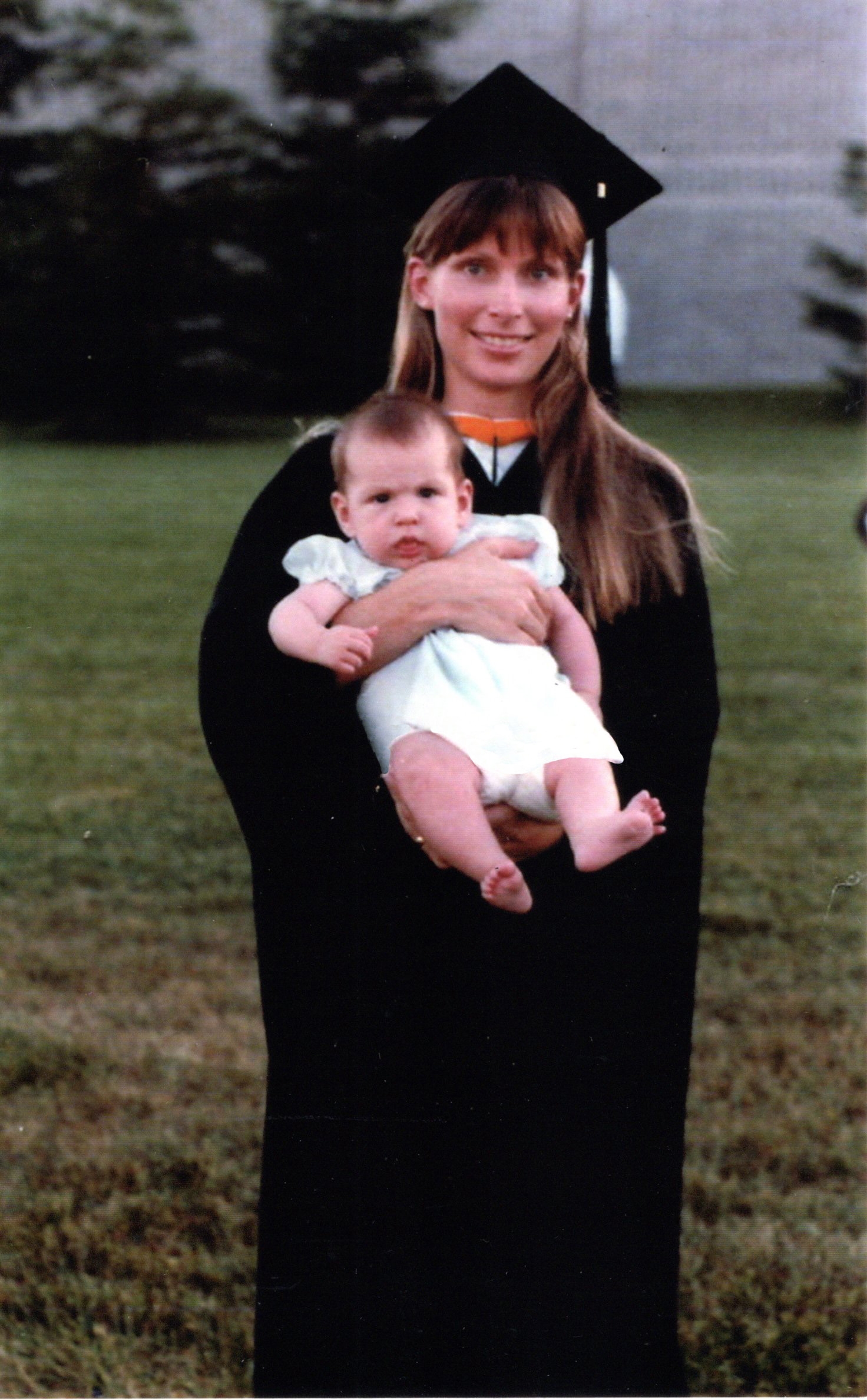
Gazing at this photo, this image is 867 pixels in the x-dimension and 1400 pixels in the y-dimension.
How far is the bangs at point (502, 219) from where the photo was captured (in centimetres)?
256

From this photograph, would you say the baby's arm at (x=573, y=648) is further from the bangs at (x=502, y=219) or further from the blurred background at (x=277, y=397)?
the bangs at (x=502, y=219)

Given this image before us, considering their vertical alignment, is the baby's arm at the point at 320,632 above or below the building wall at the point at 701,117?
below

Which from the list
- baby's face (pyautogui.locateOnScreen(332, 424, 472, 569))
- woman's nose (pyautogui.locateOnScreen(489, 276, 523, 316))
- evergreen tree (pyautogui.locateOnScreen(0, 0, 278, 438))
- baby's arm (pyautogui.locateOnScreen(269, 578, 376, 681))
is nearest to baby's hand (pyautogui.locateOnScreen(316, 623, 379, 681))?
baby's arm (pyautogui.locateOnScreen(269, 578, 376, 681))

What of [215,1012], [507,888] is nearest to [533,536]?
[507,888]

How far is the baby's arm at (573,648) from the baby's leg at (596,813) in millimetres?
166

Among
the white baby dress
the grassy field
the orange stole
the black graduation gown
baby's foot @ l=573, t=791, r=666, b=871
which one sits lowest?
the grassy field

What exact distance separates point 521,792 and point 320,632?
0.35 meters

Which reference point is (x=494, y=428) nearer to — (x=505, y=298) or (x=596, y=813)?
(x=505, y=298)

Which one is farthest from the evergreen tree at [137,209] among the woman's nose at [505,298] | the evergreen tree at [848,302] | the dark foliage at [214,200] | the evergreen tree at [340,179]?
the evergreen tree at [848,302]

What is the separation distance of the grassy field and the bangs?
0.37 m

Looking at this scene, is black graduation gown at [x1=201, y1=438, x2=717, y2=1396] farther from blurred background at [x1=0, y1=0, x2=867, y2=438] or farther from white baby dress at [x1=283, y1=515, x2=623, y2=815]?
blurred background at [x1=0, y1=0, x2=867, y2=438]

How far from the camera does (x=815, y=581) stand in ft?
40.4

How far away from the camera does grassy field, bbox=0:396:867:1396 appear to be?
149 inches

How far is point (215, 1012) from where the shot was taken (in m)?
5.59
